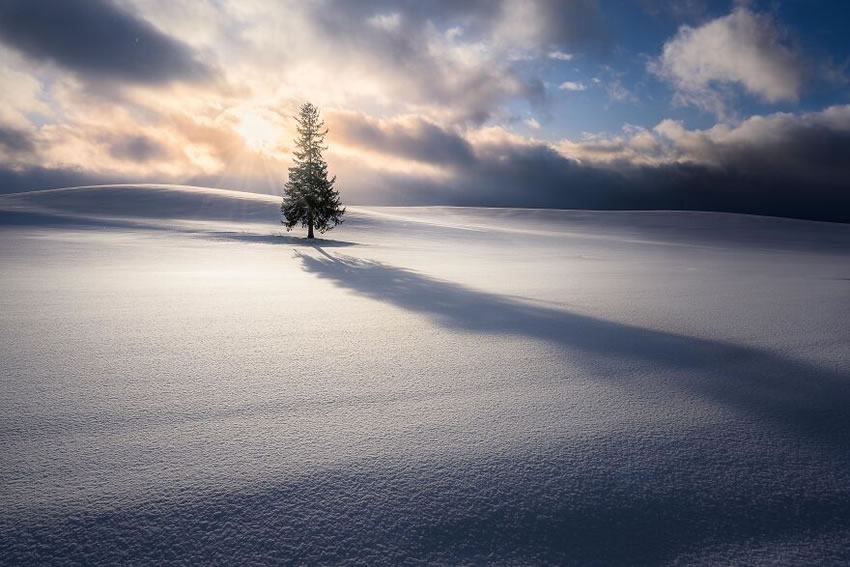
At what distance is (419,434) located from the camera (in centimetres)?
242

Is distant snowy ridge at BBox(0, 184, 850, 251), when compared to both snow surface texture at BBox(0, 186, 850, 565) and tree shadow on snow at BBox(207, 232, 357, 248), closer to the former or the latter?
tree shadow on snow at BBox(207, 232, 357, 248)

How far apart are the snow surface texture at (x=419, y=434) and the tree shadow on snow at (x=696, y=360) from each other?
0.03 metres

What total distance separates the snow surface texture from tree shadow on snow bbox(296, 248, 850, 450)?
33 millimetres

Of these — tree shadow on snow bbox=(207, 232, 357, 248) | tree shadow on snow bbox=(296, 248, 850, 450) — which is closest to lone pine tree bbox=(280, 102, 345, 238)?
tree shadow on snow bbox=(207, 232, 357, 248)

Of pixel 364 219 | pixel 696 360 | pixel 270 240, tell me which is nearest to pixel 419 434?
pixel 696 360

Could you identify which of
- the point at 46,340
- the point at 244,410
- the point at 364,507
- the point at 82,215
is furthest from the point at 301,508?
the point at 82,215

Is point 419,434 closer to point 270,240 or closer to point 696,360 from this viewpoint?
point 696,360

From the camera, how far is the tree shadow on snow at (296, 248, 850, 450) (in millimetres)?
2852

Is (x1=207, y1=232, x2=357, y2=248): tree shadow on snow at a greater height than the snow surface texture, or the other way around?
(x1=207, y1=232, x2=357, y2=248): tree shadow on snow

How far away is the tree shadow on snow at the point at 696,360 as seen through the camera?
2.85 m

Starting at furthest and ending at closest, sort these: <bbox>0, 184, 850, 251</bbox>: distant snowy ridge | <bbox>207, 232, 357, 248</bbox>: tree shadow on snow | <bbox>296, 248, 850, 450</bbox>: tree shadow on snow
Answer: <bbox>0, 184, 850, 251</bbox>: distant snowy ridge → <bbox>207, 232, 357, 248</bbox>: tree shadow on snow → <bbox>296, 248, 850, 450</bbox>: tree shadow on snow

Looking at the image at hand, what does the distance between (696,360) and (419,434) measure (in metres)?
3.10

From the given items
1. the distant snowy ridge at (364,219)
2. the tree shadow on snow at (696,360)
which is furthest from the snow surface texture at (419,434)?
the distant snowy ridge at (364,219)

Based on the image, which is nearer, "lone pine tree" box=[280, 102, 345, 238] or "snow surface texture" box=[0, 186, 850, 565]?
"snow surface texture" box=[0, 186, 850, 565]
